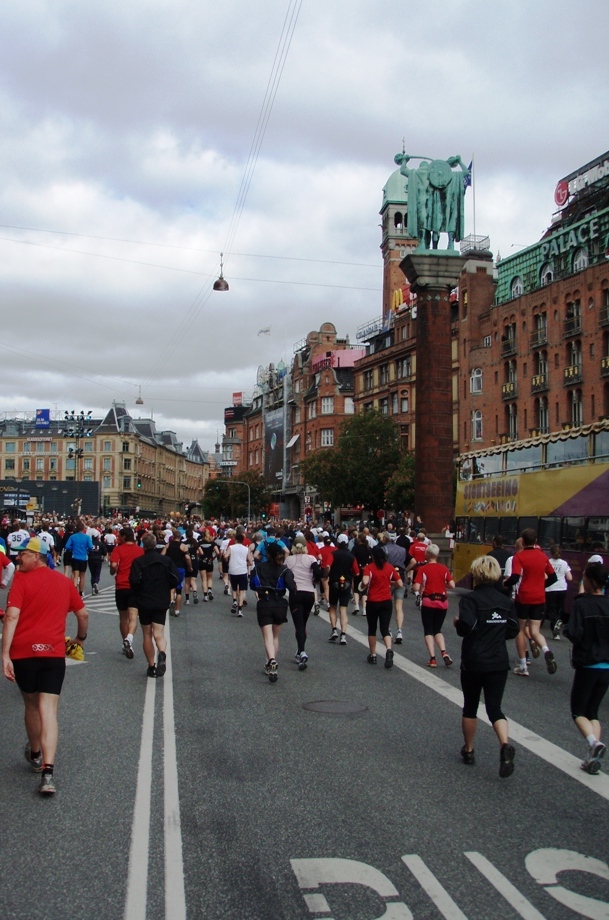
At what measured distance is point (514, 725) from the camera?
29.6 feet

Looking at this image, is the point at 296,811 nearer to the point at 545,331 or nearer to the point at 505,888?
the point at 505,888

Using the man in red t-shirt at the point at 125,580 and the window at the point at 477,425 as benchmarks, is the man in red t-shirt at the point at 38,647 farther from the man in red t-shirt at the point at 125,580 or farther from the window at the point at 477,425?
the window at the point at 477,425

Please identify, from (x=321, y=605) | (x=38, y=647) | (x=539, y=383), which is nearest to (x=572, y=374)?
(x=539, y=383)

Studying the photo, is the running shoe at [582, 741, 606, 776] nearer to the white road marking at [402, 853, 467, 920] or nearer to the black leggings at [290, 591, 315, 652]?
the white road marking at [402, 853, 467, 920]

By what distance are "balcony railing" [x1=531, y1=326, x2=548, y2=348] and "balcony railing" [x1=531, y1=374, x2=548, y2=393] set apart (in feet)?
5.57

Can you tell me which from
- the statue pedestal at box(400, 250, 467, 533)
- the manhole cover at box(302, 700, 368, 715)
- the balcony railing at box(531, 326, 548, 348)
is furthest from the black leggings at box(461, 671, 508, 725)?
the balcony railing at box(531, 326, 548, 348)

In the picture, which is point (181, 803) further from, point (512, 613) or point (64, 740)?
point (512, 613)

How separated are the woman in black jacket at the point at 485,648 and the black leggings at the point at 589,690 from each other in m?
0.58

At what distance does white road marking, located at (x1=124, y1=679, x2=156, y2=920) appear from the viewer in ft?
15.3

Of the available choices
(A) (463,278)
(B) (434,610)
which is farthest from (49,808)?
(A) (463,278)

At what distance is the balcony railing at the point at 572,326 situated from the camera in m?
45.9

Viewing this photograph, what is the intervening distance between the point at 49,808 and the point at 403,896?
8.68ft

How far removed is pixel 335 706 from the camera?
981 cm

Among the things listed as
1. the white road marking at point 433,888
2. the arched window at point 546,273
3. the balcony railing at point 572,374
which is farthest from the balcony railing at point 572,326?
the white road marking at point 433,888
